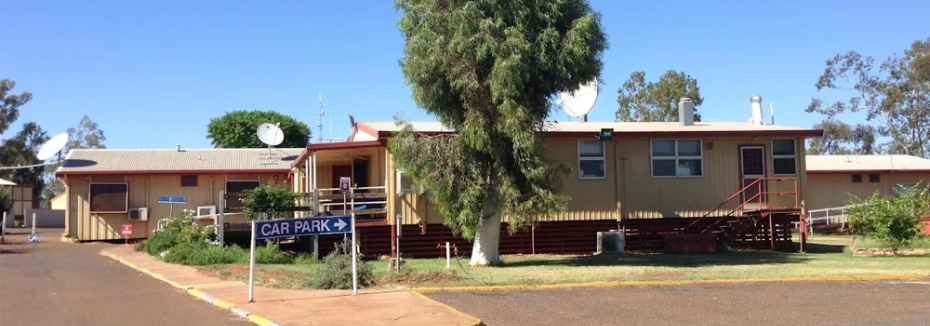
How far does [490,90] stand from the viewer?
1764 cm

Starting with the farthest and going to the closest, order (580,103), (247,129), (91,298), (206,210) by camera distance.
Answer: (247,129), (206,210), (580,103), (91,298)

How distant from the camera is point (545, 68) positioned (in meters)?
17.5

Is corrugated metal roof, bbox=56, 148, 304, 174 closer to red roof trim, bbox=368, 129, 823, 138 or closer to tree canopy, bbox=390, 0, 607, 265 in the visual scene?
red roof trim, bbox=368, 129, 823, 138

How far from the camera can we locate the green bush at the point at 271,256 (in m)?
20.0

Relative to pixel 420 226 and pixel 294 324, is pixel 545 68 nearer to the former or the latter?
pixel 420 226

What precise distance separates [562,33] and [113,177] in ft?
68.8

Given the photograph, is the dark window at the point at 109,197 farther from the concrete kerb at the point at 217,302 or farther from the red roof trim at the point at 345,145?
the concrete kerb at the point at 217,302

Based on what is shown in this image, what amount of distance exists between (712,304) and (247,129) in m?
42.1

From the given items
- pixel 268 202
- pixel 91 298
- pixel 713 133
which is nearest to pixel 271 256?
pixel 268 202

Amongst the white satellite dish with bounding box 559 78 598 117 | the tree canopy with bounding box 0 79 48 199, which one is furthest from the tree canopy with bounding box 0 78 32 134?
the white satellite dish with bounding box 559 78 598 117

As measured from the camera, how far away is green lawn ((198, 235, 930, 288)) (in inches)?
598

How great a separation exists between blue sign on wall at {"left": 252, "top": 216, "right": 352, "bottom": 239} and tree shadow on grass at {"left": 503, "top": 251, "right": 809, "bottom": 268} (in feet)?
20.4

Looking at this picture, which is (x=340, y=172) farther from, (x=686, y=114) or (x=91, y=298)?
(x=91, y=298)

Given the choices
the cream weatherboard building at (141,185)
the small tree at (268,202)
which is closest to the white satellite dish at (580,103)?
the small tree at (268,202)
